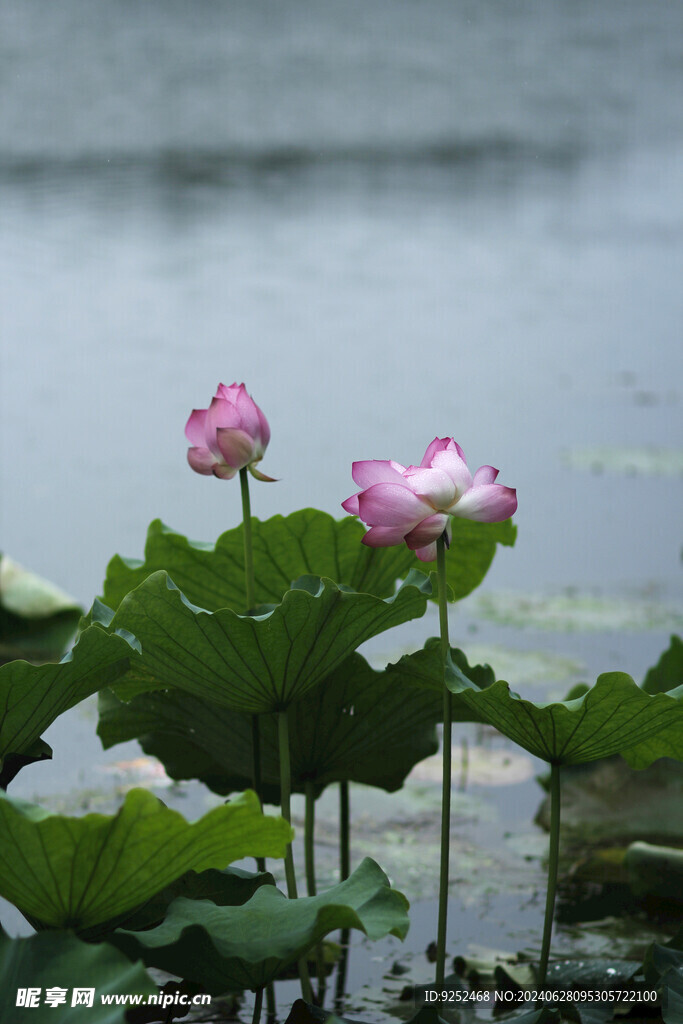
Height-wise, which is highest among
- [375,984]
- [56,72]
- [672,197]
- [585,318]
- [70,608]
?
[56,72]

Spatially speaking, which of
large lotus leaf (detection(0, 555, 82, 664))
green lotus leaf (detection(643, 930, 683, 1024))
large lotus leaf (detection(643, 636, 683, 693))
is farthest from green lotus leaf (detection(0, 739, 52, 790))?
large lotus leaf (detection(0, 555, 82, 664))

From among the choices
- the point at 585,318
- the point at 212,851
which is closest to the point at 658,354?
the point at 585,318

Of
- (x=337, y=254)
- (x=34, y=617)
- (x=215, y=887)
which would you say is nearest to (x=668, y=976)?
(x=215, y=887)

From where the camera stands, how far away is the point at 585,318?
321cm

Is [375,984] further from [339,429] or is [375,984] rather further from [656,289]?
[656,289]

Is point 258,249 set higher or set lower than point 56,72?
lower

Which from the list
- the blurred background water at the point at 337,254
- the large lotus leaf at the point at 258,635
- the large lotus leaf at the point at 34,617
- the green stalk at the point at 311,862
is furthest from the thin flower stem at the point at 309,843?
the blurred background water at the point at 337,254

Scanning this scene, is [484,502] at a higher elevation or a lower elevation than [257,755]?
higher

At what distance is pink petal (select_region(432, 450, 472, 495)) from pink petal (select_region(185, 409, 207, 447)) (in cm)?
17

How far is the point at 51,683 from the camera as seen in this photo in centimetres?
61

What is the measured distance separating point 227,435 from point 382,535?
134 mm

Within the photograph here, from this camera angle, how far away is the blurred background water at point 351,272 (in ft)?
6.55

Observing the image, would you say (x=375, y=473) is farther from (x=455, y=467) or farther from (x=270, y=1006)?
(x=270, y=1006)

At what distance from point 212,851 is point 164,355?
7.93ft
